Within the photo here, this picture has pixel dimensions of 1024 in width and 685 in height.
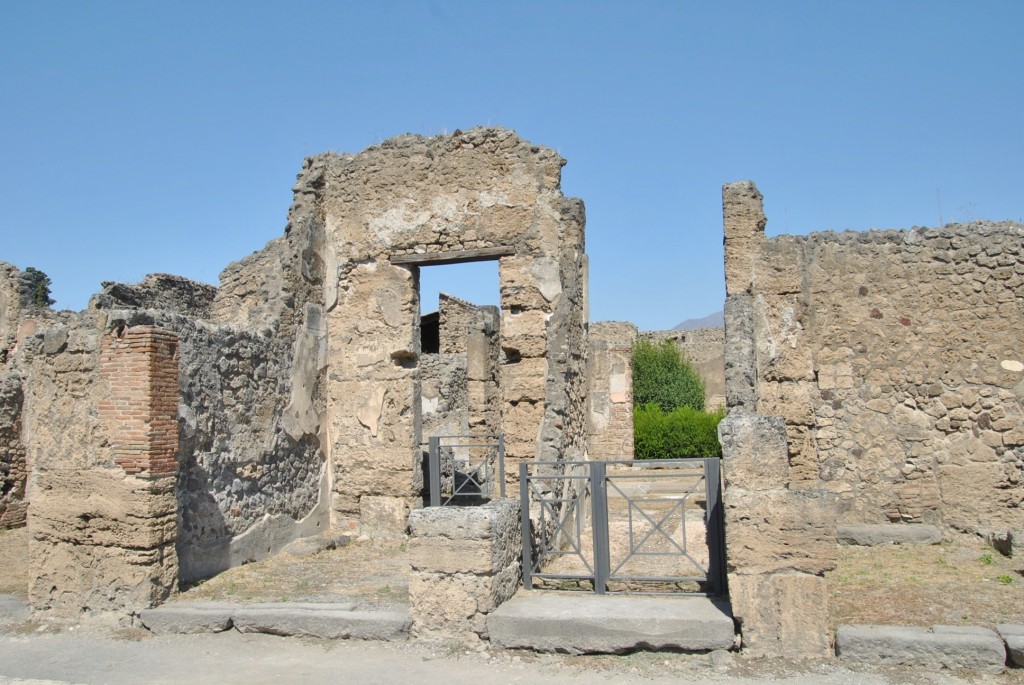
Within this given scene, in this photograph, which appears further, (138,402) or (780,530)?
(138,402)

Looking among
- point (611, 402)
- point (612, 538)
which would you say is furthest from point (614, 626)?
point (611, 402)

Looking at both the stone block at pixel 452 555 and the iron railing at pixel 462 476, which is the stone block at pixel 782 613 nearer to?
the stone block at pixel 452 555

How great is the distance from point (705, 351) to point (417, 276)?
24.6 meters

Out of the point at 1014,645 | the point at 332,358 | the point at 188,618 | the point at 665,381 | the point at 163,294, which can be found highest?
the point at 163,294

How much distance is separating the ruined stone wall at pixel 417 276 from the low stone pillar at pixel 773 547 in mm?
3822

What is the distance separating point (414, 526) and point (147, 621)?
2.50 meters

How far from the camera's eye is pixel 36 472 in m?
7.52

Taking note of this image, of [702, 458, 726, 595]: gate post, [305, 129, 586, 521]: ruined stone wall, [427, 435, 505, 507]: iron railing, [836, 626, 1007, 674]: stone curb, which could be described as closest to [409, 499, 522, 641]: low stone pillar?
[702, 458, 726, 595]: gate post

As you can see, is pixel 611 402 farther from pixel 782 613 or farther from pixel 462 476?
pixel 782 613

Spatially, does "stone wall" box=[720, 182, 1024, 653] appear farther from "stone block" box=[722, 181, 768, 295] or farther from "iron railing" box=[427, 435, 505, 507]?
"iron railing" box=[427, 435, 505, 507]

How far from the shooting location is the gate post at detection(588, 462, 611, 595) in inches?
262

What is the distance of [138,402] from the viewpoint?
7.23 meters

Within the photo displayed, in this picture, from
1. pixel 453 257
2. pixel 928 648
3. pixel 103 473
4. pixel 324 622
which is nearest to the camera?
pixel 928 648

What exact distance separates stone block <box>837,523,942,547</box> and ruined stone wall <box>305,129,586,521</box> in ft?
10.2
